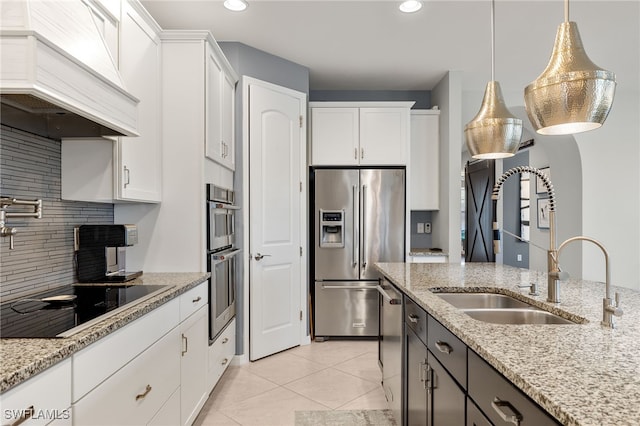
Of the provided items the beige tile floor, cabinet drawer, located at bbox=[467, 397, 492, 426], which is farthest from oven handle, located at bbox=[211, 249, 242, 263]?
cabinet drawer, located at bbox=[467, 397, 492, 426]

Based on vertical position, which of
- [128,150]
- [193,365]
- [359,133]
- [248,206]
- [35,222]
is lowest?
[193,365]

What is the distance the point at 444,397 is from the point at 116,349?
3.91 feet

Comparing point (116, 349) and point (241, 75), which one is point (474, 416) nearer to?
point (116, 349)

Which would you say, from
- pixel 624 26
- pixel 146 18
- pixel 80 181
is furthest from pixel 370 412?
pixel 624 26

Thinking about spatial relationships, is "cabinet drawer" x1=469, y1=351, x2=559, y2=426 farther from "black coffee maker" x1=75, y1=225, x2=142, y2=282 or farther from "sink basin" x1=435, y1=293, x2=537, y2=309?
"black coffee maker" x1=75, y1=225, x2=142, y2=282

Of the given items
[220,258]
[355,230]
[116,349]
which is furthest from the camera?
[355,230]

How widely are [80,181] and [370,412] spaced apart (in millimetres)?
2189

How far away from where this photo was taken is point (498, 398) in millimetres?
981

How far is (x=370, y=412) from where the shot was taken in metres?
2.49

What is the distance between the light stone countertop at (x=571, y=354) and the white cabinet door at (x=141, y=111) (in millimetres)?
1605

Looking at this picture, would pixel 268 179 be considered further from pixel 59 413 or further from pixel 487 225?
pixel 487 225

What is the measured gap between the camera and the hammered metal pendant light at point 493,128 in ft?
6.31

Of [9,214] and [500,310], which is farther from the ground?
[9,214]

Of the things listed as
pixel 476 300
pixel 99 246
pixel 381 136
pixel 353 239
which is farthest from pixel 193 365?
pixel 381 136
